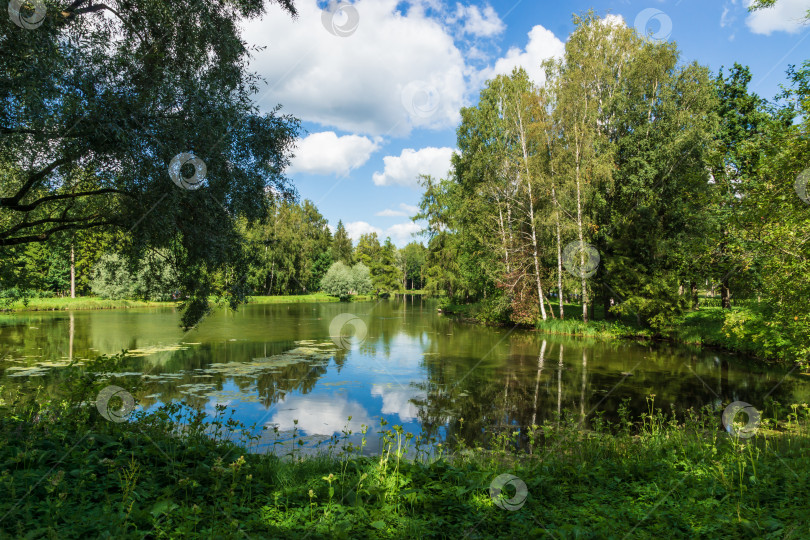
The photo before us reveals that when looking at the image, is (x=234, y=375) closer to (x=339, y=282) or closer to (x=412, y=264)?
(x=339, y=282)

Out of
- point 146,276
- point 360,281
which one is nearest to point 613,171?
point 146,276

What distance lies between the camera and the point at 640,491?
477 centimetres

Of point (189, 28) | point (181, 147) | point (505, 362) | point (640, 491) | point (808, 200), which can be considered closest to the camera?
point (640, 491)

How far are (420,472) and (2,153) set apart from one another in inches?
293

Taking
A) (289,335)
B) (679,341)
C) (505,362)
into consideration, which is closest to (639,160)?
(679,341)

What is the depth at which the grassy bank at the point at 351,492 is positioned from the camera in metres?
3.35

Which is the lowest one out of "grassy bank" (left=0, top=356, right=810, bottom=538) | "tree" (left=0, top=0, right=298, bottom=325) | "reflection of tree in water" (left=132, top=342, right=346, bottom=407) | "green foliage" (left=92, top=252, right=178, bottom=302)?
"reflection of tree in water" (left=132, top=342, right=346, bottom=407)

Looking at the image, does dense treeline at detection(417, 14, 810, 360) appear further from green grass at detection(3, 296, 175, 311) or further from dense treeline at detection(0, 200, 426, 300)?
green grass at detection(3, 296, 175, 311)

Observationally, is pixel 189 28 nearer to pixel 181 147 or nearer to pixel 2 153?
pixel 181 147

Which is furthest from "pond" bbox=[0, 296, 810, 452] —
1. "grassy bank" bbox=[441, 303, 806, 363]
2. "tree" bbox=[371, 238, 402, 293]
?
"tree" bbox=[371, 238, 402, 293]

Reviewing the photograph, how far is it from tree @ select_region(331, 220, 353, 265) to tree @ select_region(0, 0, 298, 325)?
6921cm

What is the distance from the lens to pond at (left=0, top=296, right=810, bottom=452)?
1007 cm

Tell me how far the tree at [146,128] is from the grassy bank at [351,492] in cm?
304

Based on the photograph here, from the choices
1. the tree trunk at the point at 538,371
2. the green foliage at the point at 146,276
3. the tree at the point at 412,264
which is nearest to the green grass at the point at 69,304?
the green foliage at the point at 146,276
